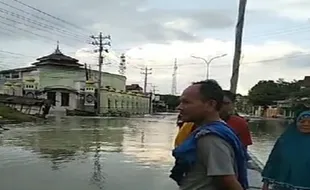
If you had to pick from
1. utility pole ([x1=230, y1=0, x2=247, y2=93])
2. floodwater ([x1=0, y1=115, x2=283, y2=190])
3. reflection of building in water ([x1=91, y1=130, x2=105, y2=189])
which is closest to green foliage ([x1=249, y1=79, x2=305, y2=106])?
floodwater ([x1=0, y1=115, x2=283, y2=190])

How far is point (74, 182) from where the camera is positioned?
10.7 metres

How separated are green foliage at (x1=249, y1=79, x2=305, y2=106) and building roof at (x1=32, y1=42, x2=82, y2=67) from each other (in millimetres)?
40681

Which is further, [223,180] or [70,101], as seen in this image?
[70,101]

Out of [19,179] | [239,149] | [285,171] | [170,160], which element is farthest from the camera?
[170,160]

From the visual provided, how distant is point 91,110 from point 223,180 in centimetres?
6640

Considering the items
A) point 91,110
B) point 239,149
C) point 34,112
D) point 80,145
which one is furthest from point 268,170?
point 91,110

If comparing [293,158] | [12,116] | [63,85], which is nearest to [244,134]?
[293,158]

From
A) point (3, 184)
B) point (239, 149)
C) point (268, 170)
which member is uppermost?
point (239, 149)

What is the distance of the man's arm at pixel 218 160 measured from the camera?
2.77m

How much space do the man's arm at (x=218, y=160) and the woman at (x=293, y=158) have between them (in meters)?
2.03

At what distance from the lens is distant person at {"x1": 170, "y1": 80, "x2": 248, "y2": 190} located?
110 inches

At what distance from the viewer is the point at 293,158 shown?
4738 millimetres

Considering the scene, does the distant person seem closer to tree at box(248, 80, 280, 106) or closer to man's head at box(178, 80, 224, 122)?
man's head at box(178, 80, 224, 122)

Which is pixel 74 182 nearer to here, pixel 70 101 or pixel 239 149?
pixel 239 149
